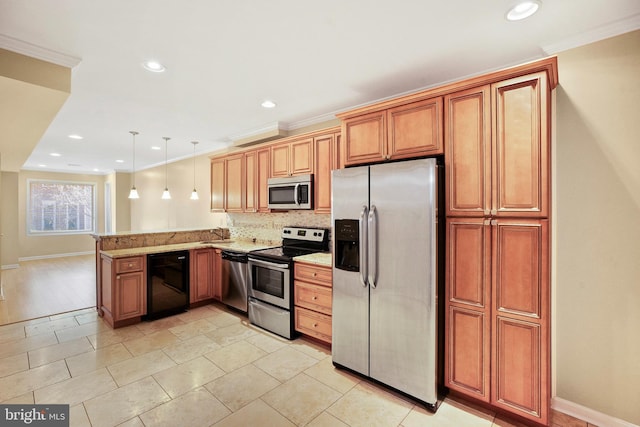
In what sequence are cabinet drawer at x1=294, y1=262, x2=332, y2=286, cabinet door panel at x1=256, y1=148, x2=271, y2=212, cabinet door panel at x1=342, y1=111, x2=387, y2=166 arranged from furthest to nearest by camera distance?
cabinet door panel at x1=256, y1=148, x2=271, y2=212 < cabinet drawer at x1=294, y1=262, x2=332, y2=286 < cabinet door panel at x1=342, y1=111, x2=387, y2=166

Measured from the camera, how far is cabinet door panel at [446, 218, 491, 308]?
2.07 m

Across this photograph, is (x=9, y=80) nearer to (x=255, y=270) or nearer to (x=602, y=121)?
(x=255, y=270)

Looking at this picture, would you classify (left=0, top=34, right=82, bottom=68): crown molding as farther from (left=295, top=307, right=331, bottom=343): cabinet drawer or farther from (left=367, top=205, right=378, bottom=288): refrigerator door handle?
(left=295, top=307, right=331, bottom=343): cabinet drawer

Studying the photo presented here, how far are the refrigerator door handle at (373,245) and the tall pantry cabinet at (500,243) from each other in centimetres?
54

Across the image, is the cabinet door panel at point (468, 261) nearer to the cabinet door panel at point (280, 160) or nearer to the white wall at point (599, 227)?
the white wall at point (599, 227)

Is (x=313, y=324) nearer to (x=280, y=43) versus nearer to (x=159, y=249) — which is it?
(x=159, y=249)

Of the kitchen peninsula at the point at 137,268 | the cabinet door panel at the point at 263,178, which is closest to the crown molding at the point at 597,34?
the cabinet door panel at the point at 263,178

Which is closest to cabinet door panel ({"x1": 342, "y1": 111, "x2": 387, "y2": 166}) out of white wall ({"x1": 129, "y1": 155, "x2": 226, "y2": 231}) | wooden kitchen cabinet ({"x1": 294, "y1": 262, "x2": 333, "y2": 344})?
wooden kitchen cabinet ({"x1": 294, "y1": 262, "x2": 333, "y2": 344})

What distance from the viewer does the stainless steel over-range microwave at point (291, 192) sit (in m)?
3.56

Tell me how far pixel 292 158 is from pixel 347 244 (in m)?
1.64

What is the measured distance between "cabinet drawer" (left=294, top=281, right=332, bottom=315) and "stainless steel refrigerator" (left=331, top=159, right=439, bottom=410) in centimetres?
28

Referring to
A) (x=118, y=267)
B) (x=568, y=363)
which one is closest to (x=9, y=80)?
(x=118, y=267)

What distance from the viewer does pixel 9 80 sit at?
7.27 feet

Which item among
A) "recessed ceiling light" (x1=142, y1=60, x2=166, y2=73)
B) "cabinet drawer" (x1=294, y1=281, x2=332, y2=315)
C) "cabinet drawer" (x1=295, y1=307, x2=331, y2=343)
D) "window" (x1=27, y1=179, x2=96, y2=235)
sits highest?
"recessed ceiling light" (x1=142, y1=60, x2=166, y2=73)
